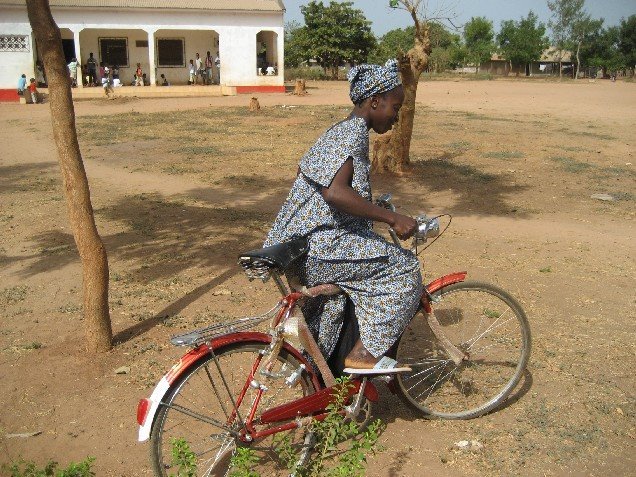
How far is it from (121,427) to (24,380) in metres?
0.86

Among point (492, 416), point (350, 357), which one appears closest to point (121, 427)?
point (350, 357)

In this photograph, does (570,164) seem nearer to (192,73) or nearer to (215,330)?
(215,330)

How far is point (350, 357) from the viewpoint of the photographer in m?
2.98

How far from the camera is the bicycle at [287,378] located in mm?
2570

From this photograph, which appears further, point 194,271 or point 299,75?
point 299,75

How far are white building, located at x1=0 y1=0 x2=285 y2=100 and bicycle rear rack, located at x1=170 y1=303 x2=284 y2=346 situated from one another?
1077 inches

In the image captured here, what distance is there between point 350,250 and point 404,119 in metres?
8.19

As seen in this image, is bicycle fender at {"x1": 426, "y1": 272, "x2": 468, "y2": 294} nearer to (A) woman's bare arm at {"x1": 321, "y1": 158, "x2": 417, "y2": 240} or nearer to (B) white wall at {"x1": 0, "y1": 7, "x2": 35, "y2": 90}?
(A) woman's bare arm at {"x1": 321, "y1": 158, "x2": 417, "y2": 240}

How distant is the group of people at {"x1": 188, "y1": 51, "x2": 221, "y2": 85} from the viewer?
103 feet

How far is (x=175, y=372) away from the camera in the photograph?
8.16ft

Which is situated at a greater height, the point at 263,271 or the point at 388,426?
the point at 263,271

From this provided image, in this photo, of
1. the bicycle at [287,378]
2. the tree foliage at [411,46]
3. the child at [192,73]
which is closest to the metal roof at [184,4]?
the child at [192,73]

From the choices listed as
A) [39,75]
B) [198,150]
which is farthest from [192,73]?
[198,150]

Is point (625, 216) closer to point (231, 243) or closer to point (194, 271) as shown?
point (231, 243)
